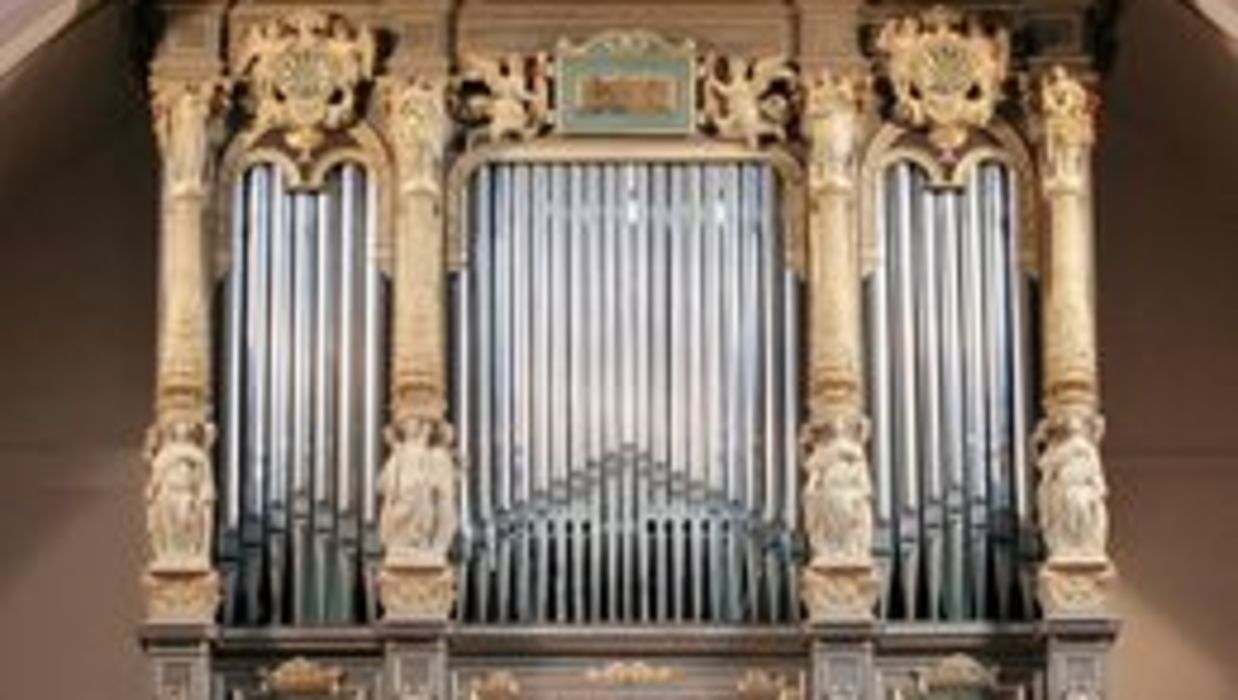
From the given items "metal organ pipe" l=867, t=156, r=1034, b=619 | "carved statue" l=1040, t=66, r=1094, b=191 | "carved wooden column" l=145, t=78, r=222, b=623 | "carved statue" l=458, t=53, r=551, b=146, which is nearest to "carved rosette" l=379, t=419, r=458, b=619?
"carved wooden column" l=145, t=78, r=222, b=623

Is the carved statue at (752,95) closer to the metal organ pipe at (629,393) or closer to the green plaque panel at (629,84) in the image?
the green plaque panel at (629,84)

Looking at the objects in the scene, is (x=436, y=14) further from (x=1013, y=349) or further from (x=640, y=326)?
(x=1013, y=349)

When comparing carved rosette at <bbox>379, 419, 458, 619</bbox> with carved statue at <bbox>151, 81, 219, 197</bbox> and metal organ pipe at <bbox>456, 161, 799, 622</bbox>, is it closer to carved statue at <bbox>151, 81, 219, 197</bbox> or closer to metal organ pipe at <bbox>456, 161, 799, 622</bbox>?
metal organ pipe at <bbox>456, 161, 799, 622</bbox>

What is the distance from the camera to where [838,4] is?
22438 millimetres

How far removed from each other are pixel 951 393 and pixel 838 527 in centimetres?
97

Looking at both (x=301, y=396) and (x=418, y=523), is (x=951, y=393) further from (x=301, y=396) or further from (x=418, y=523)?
(x=301, y=396)

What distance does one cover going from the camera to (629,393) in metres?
22.0

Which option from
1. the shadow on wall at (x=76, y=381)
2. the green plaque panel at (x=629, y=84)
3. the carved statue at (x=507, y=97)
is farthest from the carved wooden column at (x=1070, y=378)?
the shadow on wall at (x=76, y=381)

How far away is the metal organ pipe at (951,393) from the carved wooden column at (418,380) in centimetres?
210

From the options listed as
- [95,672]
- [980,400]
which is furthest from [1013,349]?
[95,672]

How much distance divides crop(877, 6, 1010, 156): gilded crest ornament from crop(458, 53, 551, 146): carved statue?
1731mm

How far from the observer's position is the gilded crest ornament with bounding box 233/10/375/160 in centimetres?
2234

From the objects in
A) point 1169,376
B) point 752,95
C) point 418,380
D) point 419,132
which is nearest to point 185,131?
point 419,132

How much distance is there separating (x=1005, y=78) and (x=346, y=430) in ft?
12.1
